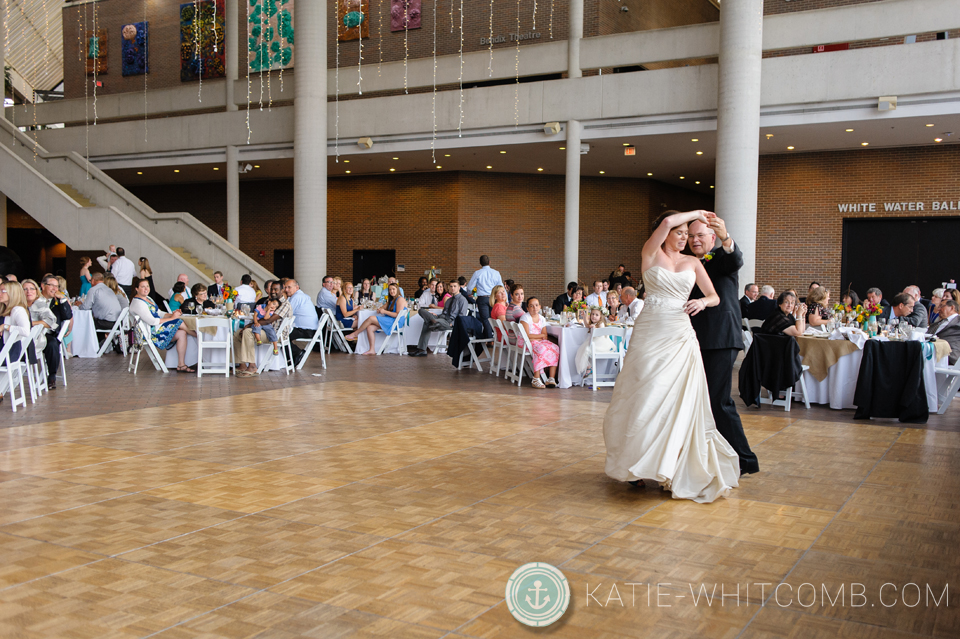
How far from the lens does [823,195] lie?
17.3 metres

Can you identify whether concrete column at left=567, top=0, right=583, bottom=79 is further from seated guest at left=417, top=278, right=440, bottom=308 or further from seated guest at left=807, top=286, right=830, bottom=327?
seated guest at left=807, top=286, right=830, bottom=327

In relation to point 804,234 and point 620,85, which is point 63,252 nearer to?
point 620,85

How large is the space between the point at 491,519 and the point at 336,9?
1941 cm

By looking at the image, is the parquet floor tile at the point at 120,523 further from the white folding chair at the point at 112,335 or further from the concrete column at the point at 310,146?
the concrete column at the point at 310,146

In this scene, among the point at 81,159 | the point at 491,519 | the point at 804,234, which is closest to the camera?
the point at 491,519

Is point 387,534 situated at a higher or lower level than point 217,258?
lower

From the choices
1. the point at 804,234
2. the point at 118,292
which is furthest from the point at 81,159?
the point at 804,234

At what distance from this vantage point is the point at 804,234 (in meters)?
17.5

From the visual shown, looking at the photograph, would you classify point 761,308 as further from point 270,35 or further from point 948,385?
point 270,35

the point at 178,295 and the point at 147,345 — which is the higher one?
the point at 178,295

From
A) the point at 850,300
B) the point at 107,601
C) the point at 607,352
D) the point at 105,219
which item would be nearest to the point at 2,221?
the point at 105,219

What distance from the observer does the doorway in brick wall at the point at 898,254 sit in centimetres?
1631

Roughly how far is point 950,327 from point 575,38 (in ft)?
34.7

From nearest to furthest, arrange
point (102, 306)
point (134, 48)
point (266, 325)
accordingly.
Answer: point (266, 325), point (102, 306), point (134, 48)
